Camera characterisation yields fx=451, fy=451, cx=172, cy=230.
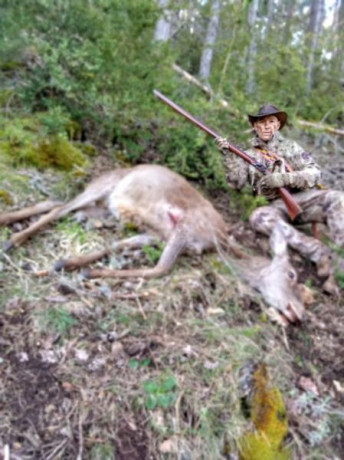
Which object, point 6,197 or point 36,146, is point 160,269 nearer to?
point 6,197

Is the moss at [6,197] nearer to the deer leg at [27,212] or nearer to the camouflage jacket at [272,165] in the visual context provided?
the deer leg at [27,212]

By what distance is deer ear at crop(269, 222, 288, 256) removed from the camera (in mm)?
5242

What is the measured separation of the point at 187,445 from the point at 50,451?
3.93 feet

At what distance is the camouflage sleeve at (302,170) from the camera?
0.70 meters

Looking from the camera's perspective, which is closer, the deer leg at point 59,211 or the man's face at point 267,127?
the man's face at point 267,127

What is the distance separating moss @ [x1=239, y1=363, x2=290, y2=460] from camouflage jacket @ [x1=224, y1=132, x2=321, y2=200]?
13.2 ft

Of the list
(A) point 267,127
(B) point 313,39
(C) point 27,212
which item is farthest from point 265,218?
(A) point 267,127

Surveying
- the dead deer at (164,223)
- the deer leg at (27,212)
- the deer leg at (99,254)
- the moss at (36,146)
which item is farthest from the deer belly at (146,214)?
the moss at (36,146)

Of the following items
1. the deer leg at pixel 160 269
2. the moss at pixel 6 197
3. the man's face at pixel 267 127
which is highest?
the man's face at pixel 267 127

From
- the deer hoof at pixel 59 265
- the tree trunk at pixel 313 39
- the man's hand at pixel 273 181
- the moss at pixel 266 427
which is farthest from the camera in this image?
the deer hoof at pixel 59 265

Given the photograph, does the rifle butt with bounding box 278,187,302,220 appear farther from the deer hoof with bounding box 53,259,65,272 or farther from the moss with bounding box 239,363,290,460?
the deer hoof with bounding box 53,259,65,272

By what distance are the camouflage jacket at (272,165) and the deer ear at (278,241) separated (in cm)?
450

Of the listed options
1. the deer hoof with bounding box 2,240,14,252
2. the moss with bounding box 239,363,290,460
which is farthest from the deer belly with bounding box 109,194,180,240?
the moss with bounding box 239,363,290,460

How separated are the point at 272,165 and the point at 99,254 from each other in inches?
189
